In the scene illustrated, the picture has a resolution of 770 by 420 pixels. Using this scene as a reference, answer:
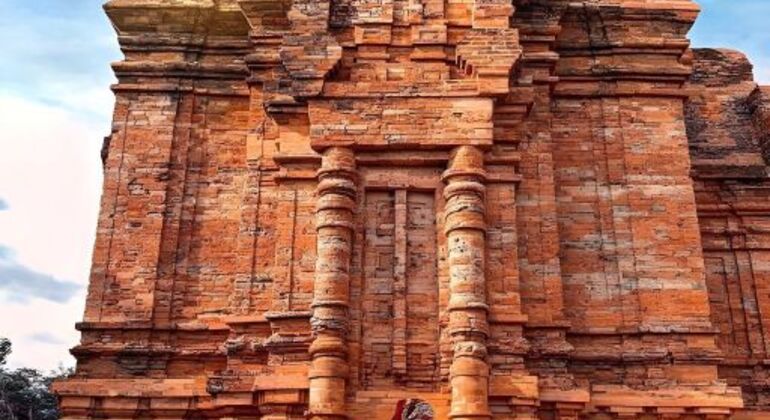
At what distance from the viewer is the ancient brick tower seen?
1057 cm

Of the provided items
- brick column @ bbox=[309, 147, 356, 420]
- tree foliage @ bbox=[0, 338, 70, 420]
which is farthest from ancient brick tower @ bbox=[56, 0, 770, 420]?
tree foliage @ bbox=[0, 338, 70, 420]

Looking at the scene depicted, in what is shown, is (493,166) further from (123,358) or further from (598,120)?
(123,358)

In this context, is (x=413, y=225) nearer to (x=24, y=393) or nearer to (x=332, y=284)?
(x=332, y=284)

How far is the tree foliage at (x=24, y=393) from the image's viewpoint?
32.4m

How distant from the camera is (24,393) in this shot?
34156mm

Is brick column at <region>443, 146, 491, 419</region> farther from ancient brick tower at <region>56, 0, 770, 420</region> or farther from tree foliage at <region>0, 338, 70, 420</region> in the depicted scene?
tree foliage at <region>0, 338, 70, 420</region>

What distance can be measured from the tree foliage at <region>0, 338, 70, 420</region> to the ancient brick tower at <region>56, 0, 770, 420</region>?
21.7m

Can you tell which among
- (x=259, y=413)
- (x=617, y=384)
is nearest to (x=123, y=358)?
(x=259, y=413)

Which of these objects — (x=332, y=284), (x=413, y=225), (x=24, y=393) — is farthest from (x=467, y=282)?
(x=24, y=393)

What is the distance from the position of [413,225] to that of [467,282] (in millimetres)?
1254

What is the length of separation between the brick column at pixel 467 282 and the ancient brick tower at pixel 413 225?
0.10 feet

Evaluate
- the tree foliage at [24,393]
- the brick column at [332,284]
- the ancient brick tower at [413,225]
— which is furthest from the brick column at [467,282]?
the tree foliage at [24,393]

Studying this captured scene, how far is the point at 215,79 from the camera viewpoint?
554 inches

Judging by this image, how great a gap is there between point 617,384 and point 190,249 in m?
6.56
